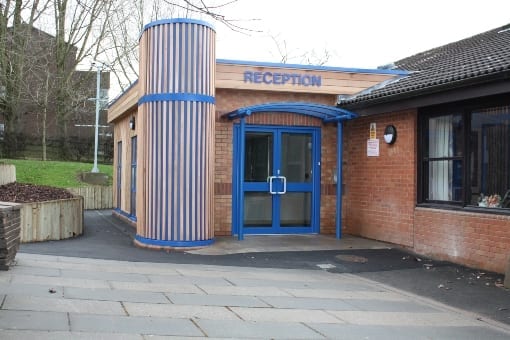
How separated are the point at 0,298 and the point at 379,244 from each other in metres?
7.51

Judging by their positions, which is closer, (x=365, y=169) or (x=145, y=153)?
(x=145, y=153)

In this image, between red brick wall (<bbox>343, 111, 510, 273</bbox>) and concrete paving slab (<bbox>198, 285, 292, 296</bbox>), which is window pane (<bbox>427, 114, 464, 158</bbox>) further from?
concrete paving slab (<bbox>198, 285, 292, 296</bbox>)

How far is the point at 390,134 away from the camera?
11227 mm

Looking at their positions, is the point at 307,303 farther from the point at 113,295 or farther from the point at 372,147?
the point at 372,147

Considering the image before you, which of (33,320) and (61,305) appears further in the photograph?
(61,305)

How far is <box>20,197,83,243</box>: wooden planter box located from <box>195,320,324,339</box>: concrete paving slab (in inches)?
278

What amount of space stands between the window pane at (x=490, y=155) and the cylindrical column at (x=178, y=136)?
4.59 m

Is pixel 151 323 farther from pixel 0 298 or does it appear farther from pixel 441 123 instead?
pixel 441 123

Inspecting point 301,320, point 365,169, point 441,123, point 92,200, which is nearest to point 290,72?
point 365,169

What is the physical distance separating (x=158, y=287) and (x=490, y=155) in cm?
557

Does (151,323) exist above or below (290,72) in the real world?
below

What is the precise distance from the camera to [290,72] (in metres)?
12.4

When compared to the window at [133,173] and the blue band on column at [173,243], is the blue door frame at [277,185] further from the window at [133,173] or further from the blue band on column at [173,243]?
the window at [133,173]

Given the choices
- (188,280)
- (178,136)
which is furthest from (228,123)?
(188,280)
